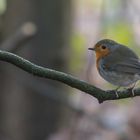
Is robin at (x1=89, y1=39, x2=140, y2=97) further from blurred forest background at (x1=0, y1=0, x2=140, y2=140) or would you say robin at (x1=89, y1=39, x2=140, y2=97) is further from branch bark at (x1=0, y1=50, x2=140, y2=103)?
blurred forest background at (x1=0, y1=0, x2=140, y2=140)

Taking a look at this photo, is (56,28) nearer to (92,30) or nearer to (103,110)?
(103,110)

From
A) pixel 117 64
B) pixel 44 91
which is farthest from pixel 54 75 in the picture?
pixel 44 91

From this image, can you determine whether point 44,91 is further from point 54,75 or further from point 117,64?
point 54,75

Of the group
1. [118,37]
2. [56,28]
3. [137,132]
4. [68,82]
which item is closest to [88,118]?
[137,132]

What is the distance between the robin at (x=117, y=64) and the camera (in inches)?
157

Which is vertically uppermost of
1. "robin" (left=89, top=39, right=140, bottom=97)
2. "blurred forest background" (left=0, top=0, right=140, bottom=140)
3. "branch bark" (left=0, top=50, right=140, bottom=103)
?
"branch bark" (left=0, top=50, right=140, bottom=103)

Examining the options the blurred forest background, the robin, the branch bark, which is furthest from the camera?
the blurred forest background

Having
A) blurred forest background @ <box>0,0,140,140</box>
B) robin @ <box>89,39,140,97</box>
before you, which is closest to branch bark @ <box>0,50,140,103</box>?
robin @ <box>89,39,140,97</box>

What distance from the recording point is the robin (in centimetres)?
399

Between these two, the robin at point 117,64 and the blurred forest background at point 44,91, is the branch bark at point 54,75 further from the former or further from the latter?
the blurred forest background at point 44,91

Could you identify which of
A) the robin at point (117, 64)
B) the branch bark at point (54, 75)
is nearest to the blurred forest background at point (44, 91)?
the robin at point (117, 64)

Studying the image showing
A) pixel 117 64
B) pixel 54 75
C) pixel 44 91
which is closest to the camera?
pixel 54 75

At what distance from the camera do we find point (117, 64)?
423 cm

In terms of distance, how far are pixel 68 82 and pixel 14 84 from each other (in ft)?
13.1
